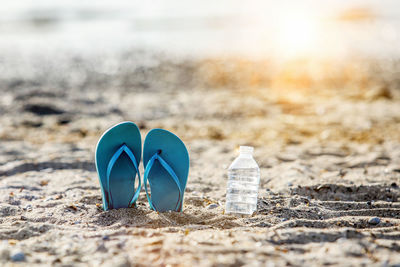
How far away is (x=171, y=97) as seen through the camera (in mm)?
7496

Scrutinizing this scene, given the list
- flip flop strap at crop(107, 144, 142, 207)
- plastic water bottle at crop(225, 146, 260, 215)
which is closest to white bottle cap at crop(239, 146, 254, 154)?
plastic water bottle at crop(225, 146, 260, 215)

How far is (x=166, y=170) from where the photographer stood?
8.73ft

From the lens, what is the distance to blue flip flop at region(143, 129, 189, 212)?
8.64 ft

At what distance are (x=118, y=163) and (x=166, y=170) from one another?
0.32m

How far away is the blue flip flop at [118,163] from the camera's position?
8.46 feet

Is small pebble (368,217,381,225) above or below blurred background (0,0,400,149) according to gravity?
below

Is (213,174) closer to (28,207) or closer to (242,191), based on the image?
(242,191)

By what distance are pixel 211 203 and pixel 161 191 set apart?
46 cm

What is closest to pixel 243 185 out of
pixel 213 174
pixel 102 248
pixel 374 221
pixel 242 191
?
pixel 242 191

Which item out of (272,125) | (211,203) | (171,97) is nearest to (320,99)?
(272,125)

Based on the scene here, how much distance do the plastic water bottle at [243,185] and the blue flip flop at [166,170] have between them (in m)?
0.36

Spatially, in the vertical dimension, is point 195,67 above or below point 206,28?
below

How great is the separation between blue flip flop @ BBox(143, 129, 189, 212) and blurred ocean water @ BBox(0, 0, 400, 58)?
9.44m

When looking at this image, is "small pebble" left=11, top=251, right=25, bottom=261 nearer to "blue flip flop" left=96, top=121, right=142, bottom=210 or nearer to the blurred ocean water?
"blue flip flop" left=96, top=121, right=142, bottom=210
